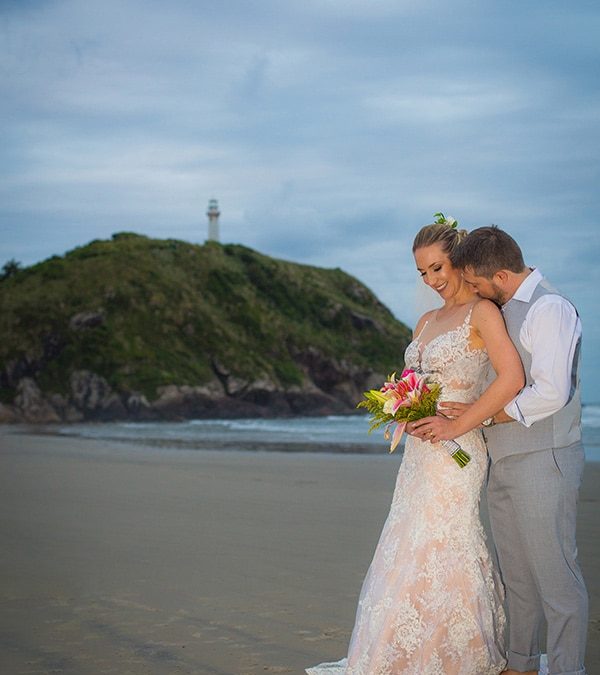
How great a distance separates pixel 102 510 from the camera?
9.79 metres

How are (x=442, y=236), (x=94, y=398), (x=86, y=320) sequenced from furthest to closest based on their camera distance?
(x=86, y=320)
(x=94, y=398)
(x=442, y=236)

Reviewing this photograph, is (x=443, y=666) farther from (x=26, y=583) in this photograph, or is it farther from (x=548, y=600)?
(x=26, y=583)

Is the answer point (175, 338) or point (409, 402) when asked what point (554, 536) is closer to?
point (409, 402)

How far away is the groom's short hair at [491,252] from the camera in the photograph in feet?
13.2

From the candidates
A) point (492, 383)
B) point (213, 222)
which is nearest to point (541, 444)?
point (492, 383)

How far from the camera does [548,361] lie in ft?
12.3

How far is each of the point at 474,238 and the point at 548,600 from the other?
158 centimetres

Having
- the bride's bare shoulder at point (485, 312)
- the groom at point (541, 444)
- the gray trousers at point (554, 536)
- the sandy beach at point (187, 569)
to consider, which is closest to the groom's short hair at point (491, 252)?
the groom at point (541, 444)

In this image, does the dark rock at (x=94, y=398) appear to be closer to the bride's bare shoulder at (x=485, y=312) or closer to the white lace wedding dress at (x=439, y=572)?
the white lace wedding dress at (x=439, y=572)

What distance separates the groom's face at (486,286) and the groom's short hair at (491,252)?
1.1 inches

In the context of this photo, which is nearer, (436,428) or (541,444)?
(541,444)

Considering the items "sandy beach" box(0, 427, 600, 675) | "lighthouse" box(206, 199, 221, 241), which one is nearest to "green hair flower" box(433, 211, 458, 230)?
"sandy beach" box(0, 427, 600, 675)

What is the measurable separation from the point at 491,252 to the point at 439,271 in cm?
39

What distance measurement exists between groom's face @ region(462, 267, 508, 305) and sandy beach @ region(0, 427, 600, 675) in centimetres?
201
